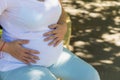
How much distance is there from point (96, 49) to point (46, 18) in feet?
8.45

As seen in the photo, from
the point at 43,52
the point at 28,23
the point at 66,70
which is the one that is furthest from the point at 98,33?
the point at 28,23

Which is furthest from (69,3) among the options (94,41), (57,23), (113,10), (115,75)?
(57,23)

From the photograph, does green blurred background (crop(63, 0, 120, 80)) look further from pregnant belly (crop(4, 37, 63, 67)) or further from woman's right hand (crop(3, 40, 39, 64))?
woman's right hand (crop(3, 40, 39, 64))

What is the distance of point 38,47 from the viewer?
2.49m

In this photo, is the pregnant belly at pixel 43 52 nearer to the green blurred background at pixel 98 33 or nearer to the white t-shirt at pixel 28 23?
the white t-shirt at pixel 28 23

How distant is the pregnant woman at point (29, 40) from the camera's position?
240 cm

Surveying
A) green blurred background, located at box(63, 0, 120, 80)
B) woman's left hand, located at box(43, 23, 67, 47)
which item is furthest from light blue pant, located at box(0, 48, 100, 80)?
green blurred background, located at box(63, 0, 120, 80)

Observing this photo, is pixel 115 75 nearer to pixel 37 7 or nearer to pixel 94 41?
pixel 94 41

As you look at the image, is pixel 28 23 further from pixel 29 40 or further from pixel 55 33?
pixel 55 33

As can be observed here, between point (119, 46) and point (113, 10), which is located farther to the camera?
point (113, 10)

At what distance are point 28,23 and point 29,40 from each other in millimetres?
136

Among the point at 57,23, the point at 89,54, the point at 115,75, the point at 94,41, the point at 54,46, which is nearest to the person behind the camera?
the point at 54,46

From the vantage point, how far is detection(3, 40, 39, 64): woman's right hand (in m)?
2.45

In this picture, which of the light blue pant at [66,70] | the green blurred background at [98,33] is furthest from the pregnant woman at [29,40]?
the green blurred background at [98,33]
